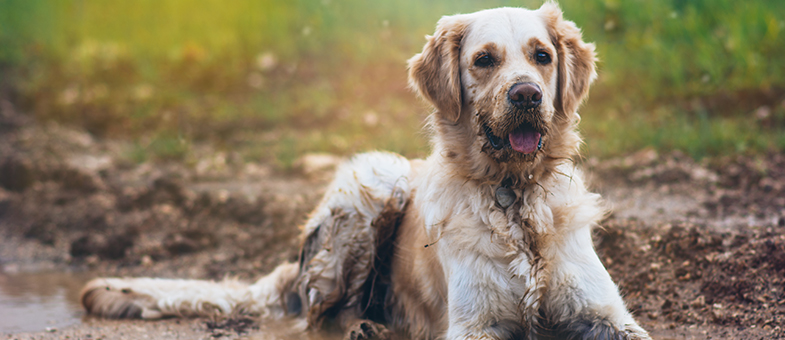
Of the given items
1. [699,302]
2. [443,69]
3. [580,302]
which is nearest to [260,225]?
[443,69]

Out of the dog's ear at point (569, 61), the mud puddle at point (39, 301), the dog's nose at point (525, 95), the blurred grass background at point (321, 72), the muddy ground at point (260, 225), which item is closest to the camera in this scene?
the dog's nose at point (525, 95)

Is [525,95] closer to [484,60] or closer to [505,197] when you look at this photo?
[484,60]

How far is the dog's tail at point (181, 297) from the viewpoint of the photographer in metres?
4.06

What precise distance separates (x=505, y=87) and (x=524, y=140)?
10.4 inches

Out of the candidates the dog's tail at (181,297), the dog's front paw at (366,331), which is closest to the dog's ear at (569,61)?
the dog's front paw at (366,331)

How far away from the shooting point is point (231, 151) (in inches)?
308

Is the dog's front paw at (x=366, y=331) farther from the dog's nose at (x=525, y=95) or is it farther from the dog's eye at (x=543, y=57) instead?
the dog's eye at (x=543, y=57)

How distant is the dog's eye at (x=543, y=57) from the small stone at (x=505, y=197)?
2.13 ft

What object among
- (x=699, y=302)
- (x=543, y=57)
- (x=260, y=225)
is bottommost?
(x=699, y=302)

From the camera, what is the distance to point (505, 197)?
3.07 meters

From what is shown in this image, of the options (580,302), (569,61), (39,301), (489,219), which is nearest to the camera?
(580,302)

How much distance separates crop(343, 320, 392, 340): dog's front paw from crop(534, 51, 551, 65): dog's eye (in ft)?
5.66

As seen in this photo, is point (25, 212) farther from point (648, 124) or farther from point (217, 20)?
point (648, 124)

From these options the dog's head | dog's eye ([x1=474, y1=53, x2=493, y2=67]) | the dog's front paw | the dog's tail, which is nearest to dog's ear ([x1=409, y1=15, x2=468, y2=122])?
the dog's head
